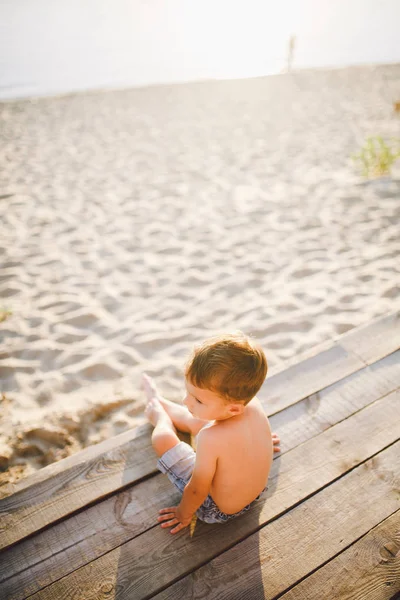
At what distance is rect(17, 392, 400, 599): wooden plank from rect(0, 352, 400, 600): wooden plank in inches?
1.4

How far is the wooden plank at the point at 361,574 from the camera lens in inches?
54.3

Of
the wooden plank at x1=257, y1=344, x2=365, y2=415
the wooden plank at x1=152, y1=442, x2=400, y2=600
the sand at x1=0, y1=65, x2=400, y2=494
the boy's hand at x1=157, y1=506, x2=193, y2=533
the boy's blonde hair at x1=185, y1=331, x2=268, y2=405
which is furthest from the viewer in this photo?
the sand at x1=0, y1=65, x2=400, y2=494

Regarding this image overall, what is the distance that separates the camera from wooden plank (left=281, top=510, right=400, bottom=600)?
1.38 metres

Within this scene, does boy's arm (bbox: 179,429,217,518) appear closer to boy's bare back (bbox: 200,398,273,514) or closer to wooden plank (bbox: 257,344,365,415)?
boy's bare back (bbox: 200,398,273,514)

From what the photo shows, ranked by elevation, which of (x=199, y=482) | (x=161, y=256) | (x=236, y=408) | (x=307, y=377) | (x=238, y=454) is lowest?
(x=161, y=256)

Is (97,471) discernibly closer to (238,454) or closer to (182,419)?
(182,419)

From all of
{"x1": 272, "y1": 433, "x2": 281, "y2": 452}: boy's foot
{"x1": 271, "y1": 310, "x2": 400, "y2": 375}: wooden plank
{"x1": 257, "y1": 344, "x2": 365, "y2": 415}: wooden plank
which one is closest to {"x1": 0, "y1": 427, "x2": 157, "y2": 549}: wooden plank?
{"x1": 272, "y1": 433, "x2": 281, "y2": 452}: boy's foot

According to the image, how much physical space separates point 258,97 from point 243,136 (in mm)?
3602

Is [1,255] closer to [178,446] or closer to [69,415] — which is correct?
[69,415]

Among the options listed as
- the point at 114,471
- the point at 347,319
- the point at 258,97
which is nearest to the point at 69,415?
the point at 114,471

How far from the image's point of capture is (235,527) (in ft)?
5.15

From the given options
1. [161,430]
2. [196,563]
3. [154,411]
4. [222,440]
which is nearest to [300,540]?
[196,563]

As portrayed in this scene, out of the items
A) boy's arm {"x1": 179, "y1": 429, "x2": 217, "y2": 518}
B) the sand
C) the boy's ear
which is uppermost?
the boy's ear

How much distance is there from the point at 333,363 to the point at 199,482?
116 cm
